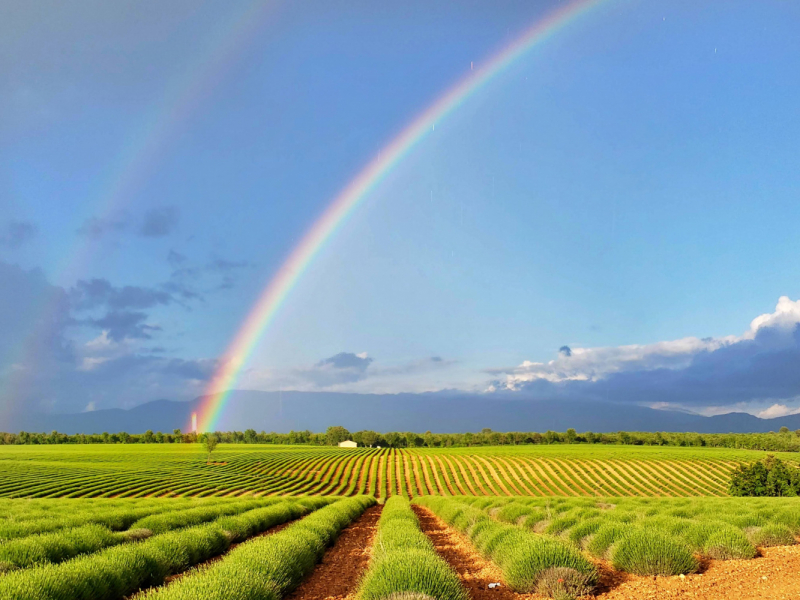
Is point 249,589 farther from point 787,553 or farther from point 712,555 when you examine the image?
point 787,553

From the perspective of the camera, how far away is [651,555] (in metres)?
7.45

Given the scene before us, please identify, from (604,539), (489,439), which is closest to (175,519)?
(604,539)

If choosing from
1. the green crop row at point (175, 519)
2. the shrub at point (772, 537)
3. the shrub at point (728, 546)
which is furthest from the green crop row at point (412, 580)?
the green crop row at point (175, 519)

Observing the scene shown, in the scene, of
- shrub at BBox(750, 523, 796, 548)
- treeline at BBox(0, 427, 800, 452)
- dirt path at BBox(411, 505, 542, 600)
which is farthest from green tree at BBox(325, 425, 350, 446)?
shrub at BBox(750, 523, 796, 548)

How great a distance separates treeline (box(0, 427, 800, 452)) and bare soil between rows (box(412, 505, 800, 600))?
13494 cm

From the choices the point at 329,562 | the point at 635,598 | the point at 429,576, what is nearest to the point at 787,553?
the point at 635,598

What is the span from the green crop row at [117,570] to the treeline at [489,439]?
12981 cm

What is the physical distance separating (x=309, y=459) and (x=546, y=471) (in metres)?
47.8

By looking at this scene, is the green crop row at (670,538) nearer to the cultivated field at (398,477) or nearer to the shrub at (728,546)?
the shrub at (728,546)

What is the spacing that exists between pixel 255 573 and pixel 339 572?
402cm

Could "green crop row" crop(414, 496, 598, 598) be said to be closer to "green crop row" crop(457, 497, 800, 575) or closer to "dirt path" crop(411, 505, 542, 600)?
"dirt path" crop(411, 505, 542, 600)

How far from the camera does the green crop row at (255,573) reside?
496cm

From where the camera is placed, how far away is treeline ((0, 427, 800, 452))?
144m

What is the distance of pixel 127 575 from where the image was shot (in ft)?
22.9
